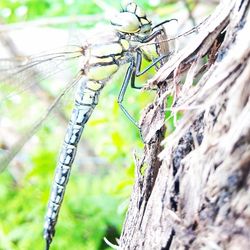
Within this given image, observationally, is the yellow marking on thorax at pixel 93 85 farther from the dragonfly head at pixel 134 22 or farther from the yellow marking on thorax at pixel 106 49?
the dragonfly head at pixel 134 22

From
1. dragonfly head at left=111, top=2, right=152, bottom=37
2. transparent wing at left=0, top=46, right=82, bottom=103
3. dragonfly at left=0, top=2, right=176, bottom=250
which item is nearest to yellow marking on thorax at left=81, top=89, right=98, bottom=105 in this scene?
dragonfly at left=0, top=2, right=176, bottom=250

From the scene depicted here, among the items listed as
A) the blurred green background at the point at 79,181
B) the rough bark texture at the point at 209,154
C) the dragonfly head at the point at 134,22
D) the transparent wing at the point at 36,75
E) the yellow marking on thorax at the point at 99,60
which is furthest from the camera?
the blurred green background at the point at 79,181

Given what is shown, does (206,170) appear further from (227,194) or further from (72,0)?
(72,0)

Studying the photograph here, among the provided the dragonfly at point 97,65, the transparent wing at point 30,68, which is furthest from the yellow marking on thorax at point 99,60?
the transparent wing at point 30,68

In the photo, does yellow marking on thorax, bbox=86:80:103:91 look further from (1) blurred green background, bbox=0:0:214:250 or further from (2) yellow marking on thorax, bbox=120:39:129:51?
(1) blurred green background, bbox=0:0:214:250

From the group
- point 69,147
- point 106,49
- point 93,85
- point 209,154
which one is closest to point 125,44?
point 106,49

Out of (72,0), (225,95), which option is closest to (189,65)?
(225,95)

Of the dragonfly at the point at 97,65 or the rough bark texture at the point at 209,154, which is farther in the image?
the dragonfly at the point at 97,65
